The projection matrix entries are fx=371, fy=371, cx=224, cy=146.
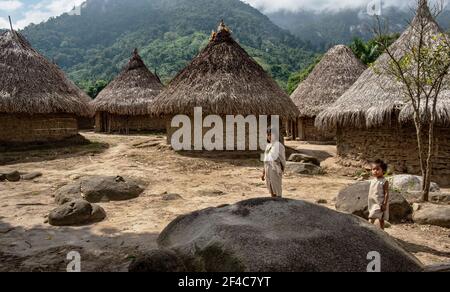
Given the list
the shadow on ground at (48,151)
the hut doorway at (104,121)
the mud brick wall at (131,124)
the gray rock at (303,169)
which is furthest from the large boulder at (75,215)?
the hut doorway at (104,121)

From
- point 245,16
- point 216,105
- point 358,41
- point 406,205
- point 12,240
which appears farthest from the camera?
point 245,16

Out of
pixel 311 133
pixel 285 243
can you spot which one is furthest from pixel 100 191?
pixel 311 133

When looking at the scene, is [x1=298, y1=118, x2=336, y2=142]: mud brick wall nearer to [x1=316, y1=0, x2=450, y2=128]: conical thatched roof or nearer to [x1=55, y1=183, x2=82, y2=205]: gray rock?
[x1=316, y1=0, x2=450, y2=128]: conical thatched roof

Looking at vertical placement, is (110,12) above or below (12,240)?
above

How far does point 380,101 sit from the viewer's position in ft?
38.5

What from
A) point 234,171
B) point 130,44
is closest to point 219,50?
point 234,171

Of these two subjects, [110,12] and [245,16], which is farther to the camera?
[110,12]

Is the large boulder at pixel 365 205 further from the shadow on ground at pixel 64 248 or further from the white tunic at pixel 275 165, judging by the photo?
the shadow on ground at pixel 64 248

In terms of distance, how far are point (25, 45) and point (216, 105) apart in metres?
9.50

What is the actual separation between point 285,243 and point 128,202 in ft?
16.7

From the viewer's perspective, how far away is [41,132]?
14969 mm
